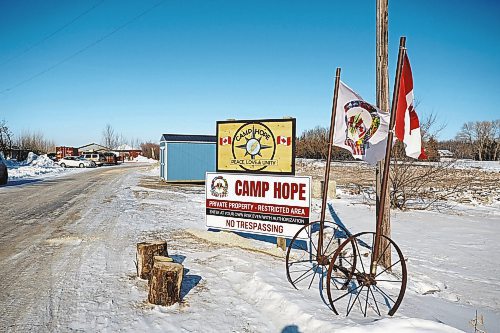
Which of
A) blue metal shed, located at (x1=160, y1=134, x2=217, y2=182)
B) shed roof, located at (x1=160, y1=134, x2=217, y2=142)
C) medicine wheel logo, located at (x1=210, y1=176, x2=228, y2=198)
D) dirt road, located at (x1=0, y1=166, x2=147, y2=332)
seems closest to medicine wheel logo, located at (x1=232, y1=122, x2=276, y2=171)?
medicine wheel logo, located at (x1=210, y1=176, x2=228, y2=198)

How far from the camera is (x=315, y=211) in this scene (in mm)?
12750

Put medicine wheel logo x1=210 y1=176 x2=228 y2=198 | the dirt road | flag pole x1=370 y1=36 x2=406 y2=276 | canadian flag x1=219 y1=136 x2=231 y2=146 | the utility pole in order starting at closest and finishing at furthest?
flag pole x1=370 y1=36 x2=406 y2=276
the dirt road
the utility pole
medicine wheel logo x1=210 y1=176 x2=228 y2=198
canadian flag x1=219 y1=136 x2=231 y2=146

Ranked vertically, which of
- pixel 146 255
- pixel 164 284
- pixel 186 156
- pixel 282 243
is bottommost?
pixel 282 243

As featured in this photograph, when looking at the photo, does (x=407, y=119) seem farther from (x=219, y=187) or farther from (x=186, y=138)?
Answer: (x=186, y=138)

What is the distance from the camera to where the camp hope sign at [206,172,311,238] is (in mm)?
6863

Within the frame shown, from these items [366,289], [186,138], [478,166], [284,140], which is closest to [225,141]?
[284,140]

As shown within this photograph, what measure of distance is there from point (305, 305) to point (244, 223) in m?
3.10

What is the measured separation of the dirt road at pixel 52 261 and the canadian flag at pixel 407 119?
4209mm

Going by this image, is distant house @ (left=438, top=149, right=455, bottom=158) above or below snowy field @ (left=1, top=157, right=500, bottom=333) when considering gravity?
above

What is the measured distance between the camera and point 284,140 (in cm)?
721

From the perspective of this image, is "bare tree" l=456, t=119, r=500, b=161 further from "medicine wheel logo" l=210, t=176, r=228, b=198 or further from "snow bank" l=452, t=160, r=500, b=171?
"medicine wheel logo" l=210, t=176, r=228, b=198

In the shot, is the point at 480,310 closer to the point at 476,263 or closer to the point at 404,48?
the point at 476,263

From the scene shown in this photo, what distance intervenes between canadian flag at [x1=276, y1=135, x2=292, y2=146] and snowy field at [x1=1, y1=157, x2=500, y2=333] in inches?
86.5

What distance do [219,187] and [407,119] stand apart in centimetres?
432
